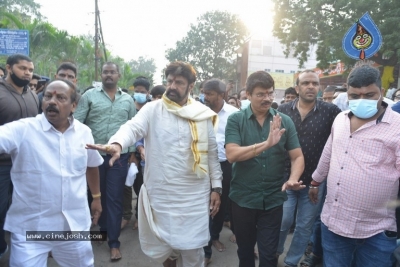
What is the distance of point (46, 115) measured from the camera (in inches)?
94.4

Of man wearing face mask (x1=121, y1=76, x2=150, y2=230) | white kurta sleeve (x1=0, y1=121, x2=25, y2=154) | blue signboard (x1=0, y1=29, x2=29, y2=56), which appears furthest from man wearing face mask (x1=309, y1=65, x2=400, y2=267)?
blue signboard (x1=0, y1=29, x2=29, y2=56)

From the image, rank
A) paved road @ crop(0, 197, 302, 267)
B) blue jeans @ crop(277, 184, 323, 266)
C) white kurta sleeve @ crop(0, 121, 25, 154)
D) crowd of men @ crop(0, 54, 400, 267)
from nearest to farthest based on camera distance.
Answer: white kurta sleeve @ crop(0, 121, 25, 154)
crowd of men @ crop(0, 54, 400, 267)
blue jeans @ crop(277, 184, 323, 266)
paved road @ crop(0, 197, 302, 267)

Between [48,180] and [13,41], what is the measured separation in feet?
35.1

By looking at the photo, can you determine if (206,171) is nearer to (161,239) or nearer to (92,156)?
(161,239)

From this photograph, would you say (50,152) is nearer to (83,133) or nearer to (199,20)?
(83,133)

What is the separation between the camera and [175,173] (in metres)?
2.84

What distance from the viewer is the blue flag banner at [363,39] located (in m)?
5.15

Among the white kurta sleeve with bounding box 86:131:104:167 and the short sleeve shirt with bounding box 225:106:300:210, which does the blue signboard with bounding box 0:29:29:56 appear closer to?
the white kurta sleeve with bounding box 86:131:104:167

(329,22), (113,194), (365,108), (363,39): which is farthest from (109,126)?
(329,22)

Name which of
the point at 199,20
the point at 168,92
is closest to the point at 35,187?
the point at 168,92

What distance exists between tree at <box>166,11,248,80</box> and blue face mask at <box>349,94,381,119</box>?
3577 centimetres

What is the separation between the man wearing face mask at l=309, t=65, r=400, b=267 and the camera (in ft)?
7.78

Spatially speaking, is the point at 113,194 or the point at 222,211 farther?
the point at 222,211

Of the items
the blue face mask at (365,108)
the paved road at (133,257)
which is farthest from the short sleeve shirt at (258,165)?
the paved road at (133,257)
